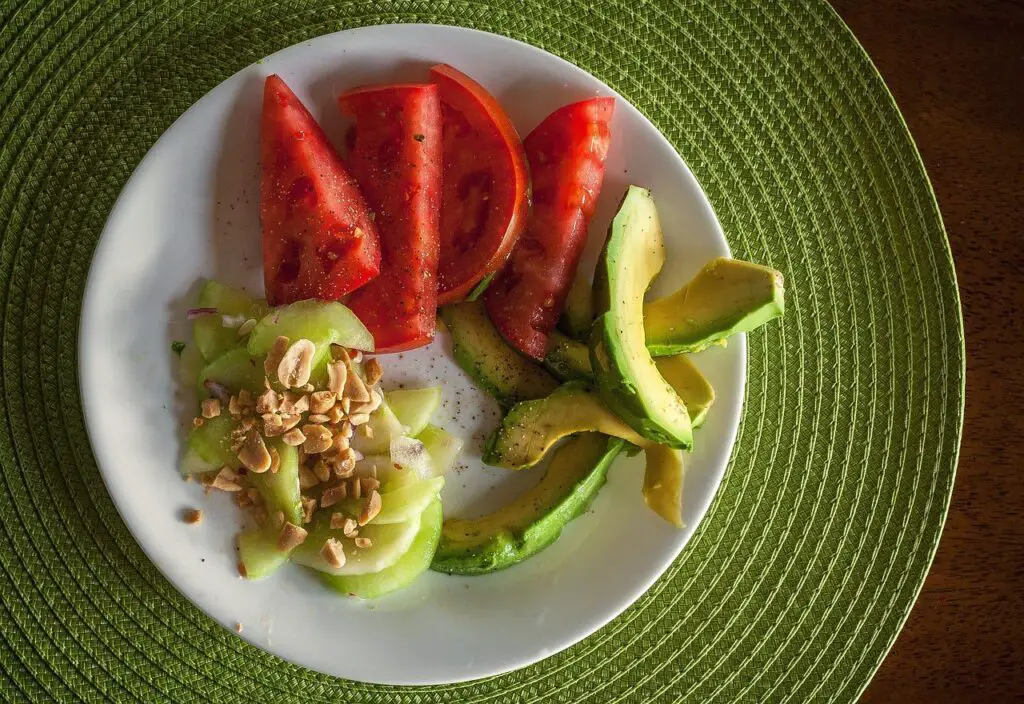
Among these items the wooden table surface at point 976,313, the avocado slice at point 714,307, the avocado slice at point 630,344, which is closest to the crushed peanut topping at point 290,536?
the avocado slice at point 630,344

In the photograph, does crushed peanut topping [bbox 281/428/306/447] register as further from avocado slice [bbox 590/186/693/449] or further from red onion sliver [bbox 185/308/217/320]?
avocado slice [bbox 590/186/693/449]

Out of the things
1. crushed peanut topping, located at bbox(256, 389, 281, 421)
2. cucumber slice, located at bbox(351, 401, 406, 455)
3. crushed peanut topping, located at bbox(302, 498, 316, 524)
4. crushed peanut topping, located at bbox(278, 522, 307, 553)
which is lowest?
crushed peanut topping, located at bbox(278, 522, 307, 553)

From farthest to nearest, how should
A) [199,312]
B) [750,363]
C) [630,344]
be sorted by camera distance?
[750,363]
[199,312]
[630,344]

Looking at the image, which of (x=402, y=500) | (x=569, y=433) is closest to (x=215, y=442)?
(x=402, y=500)

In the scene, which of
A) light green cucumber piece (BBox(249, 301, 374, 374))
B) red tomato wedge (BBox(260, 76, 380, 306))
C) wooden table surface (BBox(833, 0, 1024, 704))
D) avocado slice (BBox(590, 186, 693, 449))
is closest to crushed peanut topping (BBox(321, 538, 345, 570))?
light green cucumber piece (BBox(249, 301, 374, 374))

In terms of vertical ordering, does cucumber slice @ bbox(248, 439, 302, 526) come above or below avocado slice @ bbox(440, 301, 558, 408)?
below

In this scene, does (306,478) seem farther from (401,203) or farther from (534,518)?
(401,203)

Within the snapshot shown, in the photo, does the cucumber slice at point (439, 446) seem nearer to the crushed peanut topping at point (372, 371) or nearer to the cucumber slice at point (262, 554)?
the crushed peanut topping at point (372, 371)

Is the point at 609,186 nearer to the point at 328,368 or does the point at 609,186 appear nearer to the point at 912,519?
the point at 328,368
